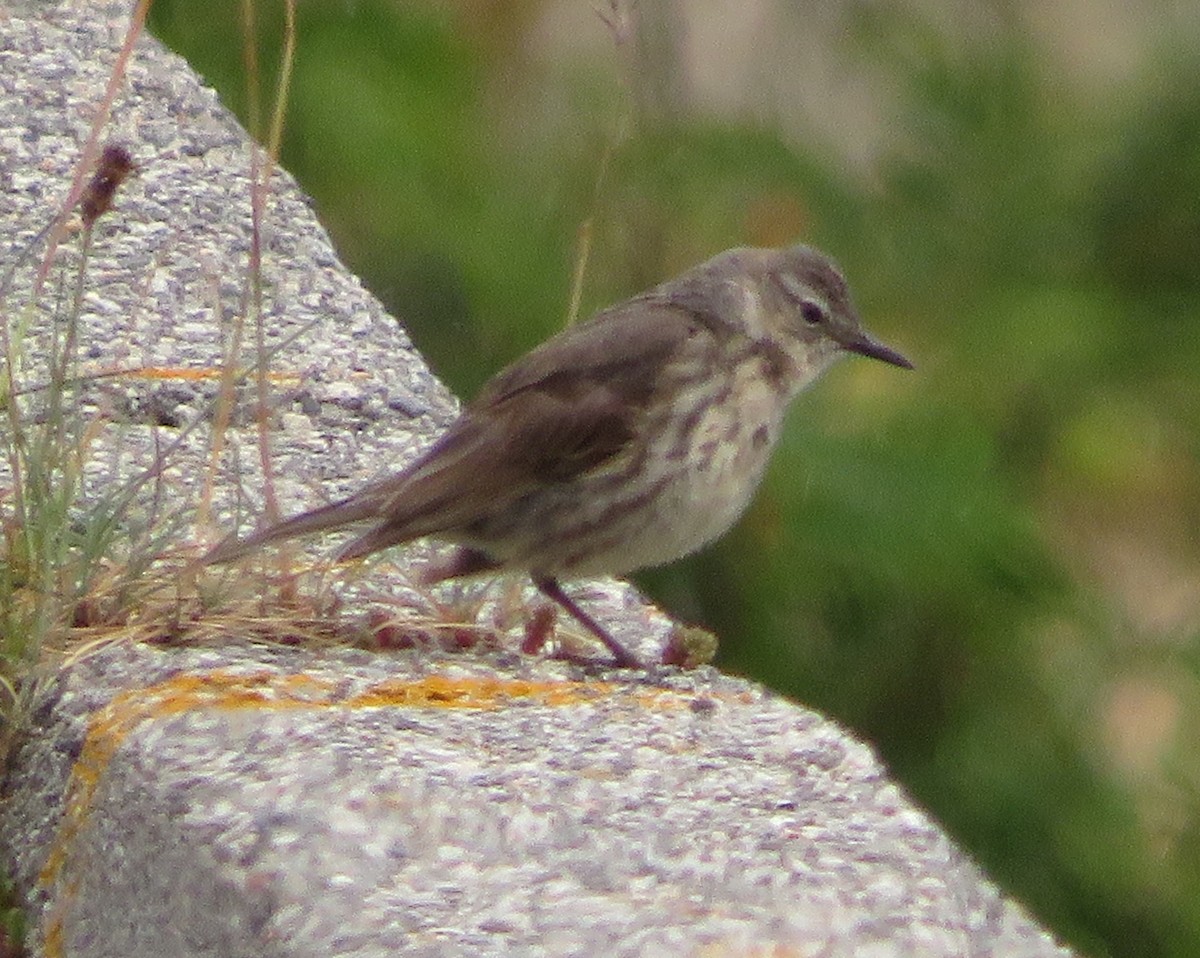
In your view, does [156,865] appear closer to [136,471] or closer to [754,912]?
[754,912]

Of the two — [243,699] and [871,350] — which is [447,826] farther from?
[871,350]

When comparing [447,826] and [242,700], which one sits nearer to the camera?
[447,826]

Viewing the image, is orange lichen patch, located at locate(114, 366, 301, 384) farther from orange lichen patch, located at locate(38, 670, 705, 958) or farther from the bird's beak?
the bird's beak

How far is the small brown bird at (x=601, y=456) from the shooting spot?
489cm

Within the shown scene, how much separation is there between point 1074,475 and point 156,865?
410 cm

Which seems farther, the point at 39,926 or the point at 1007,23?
the point at 1007,23

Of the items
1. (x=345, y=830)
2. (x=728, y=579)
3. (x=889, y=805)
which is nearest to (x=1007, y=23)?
(x=728, y=579)

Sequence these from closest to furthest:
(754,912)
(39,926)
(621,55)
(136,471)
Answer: (754,912), (39,926), (136,471), (621,55)

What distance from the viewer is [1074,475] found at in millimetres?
6883

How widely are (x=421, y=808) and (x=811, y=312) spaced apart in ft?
9.48

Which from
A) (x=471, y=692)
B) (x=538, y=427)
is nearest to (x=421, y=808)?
(x=471, y=692)

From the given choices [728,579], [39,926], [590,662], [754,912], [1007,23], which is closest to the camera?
[754,912]

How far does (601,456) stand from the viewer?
5.17 m

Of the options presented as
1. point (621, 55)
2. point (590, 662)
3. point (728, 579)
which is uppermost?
point (621, 55)
